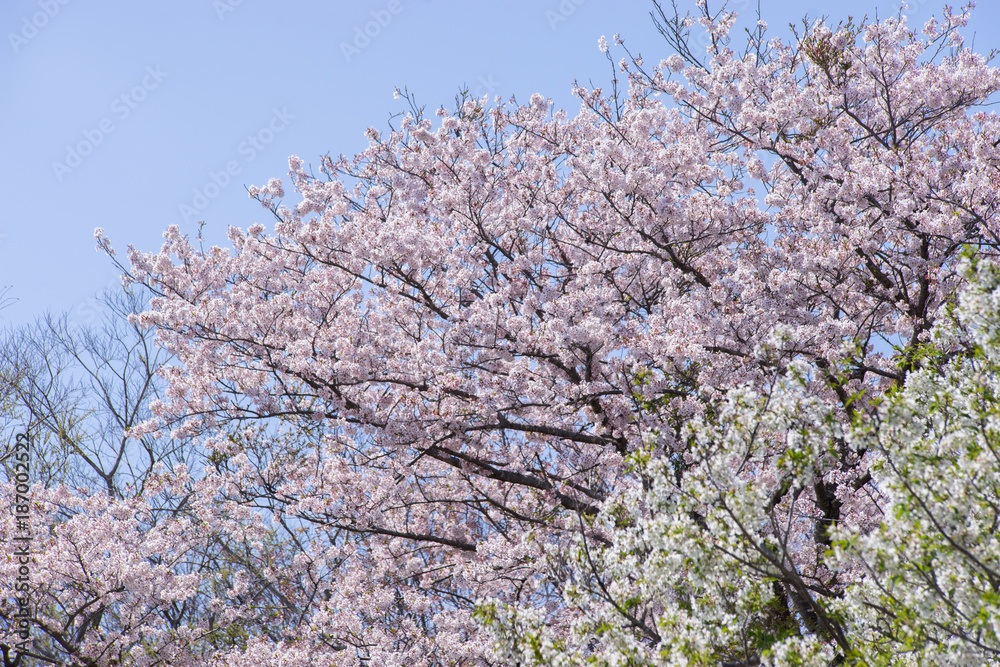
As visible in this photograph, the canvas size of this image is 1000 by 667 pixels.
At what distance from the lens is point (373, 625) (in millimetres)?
10180

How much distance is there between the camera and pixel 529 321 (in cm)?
917

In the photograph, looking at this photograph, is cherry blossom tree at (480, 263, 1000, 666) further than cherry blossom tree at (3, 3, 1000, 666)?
No

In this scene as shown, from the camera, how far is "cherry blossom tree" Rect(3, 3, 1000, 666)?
348 inches

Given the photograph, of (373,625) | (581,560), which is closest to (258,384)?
(373,625)

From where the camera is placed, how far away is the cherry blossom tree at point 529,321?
29.0ft

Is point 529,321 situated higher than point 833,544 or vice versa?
point 529,321

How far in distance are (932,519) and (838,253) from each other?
19.6 ft

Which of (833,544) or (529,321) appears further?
(529,321)

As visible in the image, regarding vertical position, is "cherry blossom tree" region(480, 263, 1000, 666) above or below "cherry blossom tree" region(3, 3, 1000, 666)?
below

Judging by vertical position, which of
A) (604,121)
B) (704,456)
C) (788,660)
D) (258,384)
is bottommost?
(788,660)

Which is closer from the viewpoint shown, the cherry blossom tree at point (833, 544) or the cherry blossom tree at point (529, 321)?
the cherry blossom tree at point (833, 544)

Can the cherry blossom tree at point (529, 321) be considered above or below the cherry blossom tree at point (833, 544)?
above

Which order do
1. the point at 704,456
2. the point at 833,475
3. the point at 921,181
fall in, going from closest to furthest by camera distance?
the point at 704,456, the point at 833,475, the point at 921,181

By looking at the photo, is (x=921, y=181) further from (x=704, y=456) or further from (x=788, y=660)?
(x=788, y=660)
